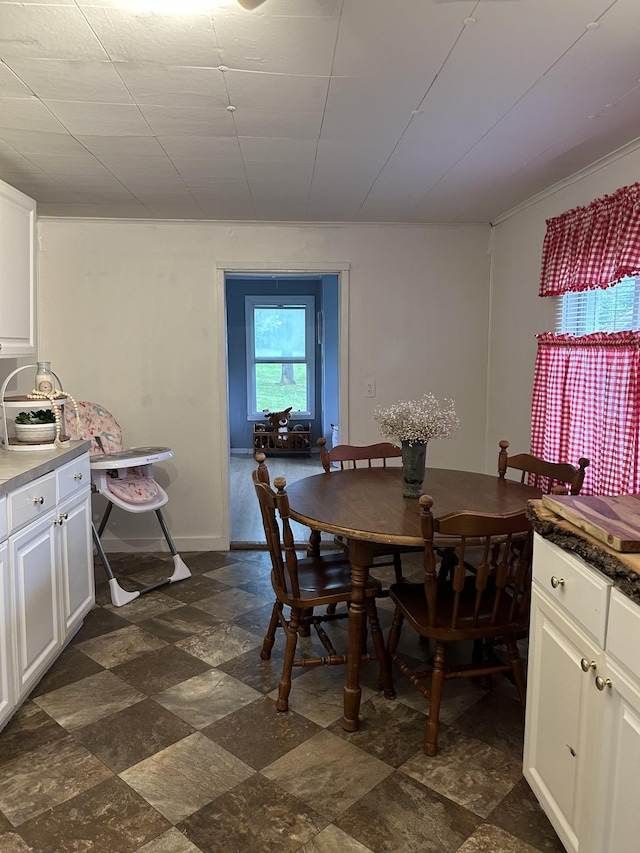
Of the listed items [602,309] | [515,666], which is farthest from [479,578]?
[602,309]

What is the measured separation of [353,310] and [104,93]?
2366mm

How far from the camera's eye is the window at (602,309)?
8.46 feet

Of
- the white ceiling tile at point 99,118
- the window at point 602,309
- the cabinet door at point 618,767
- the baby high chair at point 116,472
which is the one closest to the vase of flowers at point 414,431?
the window at point 602,309

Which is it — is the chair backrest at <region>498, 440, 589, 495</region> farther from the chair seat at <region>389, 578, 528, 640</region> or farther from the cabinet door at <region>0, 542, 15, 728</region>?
the cabinet door at <region>0, 542, 15, 728</region>

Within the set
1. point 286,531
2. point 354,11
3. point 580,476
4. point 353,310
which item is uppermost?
point 354,11

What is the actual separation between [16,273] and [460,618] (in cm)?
261

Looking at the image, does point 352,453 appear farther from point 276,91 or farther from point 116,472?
point 276,91

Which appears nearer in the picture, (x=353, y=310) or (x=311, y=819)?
(x=311, y=819)

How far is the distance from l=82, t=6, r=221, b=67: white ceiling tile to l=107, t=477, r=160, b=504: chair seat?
2.24 m

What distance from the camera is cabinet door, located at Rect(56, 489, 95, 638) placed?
2.67m

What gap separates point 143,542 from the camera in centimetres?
416

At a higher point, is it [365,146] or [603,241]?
[365,146]

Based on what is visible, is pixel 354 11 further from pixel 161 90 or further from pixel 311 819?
pixel 311 819

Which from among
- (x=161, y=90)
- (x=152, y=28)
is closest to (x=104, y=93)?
(x=161, y=90)
